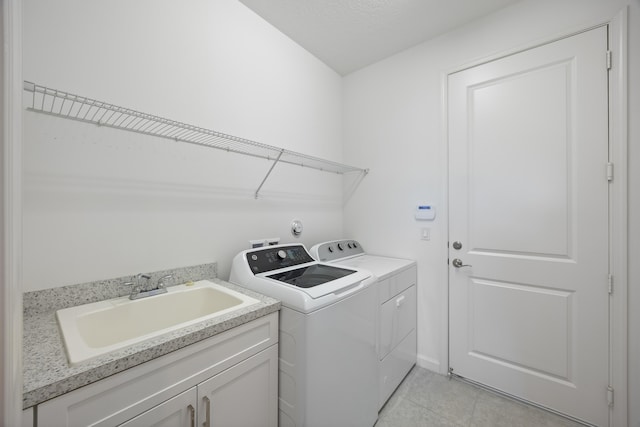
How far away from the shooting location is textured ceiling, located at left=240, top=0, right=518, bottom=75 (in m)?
1.73

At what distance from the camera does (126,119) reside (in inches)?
48.1

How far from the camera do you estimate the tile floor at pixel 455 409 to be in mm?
1527

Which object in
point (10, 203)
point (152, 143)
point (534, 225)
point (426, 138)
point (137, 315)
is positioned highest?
point (426, 138)

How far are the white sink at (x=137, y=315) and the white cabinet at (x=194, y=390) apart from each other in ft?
0.32

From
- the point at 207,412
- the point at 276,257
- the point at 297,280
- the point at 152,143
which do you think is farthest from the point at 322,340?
the point at 152,143

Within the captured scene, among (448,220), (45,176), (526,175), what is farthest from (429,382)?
(45,176)

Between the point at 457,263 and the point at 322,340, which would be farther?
the point at 457,263

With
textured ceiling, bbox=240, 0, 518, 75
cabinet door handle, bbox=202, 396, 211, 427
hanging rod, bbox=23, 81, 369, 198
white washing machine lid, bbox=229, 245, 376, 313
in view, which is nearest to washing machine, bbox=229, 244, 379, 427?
white washing machine lid, bbox=229, 245, 376, 313

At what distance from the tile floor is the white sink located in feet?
4.14

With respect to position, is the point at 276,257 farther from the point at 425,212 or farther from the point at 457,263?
the point at 457,263

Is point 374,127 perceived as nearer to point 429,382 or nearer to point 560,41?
point 560,41

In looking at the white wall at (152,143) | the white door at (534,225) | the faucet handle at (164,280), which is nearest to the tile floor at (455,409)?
the white door at (534,225)

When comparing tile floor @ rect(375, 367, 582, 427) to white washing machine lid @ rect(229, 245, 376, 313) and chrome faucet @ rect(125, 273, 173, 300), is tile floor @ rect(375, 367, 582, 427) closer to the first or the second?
white washing machine lid @ rect(229, 245, 376, 313)

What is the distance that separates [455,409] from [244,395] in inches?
56.6
